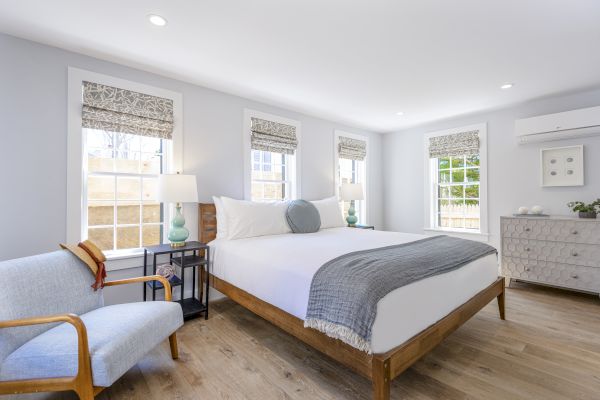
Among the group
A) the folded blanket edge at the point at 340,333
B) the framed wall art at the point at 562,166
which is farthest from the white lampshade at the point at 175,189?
the framed wall art at the point at 562,166

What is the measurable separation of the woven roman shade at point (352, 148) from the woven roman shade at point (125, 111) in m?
2.85

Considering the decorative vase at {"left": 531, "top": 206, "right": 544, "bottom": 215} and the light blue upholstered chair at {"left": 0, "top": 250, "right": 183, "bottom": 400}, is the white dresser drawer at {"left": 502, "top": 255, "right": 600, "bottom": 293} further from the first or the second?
the light blue upholstered chair at {"left": 0, "top": 250, "right": 183, "bottom": 400}

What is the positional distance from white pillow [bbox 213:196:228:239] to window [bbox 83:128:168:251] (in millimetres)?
627

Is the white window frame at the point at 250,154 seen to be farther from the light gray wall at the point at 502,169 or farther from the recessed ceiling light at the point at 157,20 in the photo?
the light gray wall at the point at 502,169

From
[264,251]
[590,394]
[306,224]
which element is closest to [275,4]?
[264,251]

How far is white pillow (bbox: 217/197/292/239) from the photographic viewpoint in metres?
3.15

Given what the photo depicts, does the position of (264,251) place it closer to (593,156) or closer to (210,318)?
(210,318)

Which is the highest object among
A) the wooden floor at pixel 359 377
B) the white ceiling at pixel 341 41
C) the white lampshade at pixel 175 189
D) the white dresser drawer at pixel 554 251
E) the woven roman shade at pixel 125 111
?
the white ceiling at pixel 341 41

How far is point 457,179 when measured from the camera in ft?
16.0

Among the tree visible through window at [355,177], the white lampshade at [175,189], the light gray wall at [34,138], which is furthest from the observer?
the tree visible through window at [355,177]

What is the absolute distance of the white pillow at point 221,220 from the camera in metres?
3.18

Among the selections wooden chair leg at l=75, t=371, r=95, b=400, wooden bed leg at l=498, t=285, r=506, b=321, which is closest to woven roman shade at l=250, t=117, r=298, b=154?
wooden chair leg at l=75, t=371, r=95, b=400

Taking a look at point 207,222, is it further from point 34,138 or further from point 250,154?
point 34,138

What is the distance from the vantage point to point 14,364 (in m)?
1.41
